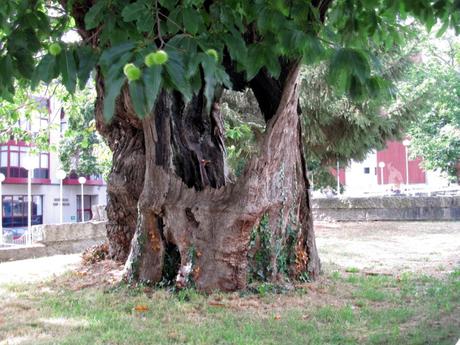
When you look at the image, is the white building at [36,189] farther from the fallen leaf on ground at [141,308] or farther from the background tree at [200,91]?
the fallen leaf on ground at [141,308]

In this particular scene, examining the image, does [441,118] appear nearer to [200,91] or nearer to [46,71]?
[200,91]

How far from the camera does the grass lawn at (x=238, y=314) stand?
5180 millimetres

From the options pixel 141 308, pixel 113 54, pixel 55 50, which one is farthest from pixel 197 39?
pixel 141 308

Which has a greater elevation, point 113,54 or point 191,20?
point 191,20

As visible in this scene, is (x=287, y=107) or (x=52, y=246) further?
(x=52, y=246)

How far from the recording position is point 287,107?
753 centimetres

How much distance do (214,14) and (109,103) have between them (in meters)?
2.05

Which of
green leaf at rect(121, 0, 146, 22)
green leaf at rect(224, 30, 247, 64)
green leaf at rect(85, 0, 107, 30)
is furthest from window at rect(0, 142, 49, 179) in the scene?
green leaf at rect(121, 0, 146, 22)

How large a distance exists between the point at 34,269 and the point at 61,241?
11.7 feet

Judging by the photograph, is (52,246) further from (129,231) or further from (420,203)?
(420,203)

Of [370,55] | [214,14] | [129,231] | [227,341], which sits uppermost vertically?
[214,14]

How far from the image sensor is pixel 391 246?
42.1 ft

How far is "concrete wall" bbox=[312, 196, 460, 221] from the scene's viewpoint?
19844 millimetres

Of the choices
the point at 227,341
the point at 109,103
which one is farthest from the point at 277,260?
the point at 109,103
